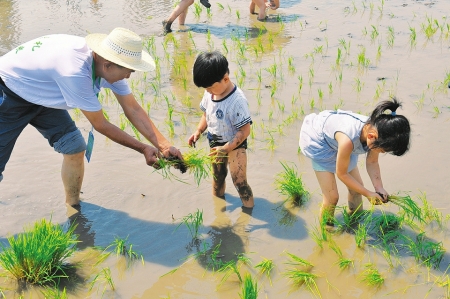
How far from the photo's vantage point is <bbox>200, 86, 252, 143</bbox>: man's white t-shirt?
3445mm

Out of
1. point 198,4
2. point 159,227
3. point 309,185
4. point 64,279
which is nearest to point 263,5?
point 198,4

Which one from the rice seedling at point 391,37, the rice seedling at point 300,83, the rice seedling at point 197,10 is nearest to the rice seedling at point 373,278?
the rice seedling at point 300,83

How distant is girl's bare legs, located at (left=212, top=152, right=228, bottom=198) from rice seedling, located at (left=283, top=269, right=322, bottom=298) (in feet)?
2.99

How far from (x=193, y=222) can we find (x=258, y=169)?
0.91 metres

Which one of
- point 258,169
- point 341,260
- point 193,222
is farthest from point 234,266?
point 258,169

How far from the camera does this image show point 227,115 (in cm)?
348

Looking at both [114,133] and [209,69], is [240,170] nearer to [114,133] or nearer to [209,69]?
[209,69]

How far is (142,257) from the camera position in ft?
11.0

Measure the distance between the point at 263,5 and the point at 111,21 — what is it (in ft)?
7.43

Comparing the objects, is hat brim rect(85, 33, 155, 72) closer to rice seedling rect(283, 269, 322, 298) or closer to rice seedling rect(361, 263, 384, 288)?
rice seedling rect(283, 269, 322, 298)

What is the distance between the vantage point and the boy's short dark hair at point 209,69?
3.27 metres

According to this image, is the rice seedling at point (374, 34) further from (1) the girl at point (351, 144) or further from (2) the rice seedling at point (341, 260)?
(2) the rice seedling at point (341, 260)

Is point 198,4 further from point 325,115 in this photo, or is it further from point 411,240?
point 411,240

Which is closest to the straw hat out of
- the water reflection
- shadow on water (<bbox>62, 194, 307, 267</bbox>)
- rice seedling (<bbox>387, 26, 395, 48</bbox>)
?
shadow on water (<bbox>62, 194, 307, 267</bbox>)
